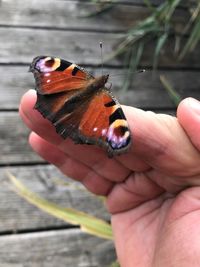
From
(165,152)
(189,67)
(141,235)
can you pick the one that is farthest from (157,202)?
(189,67)

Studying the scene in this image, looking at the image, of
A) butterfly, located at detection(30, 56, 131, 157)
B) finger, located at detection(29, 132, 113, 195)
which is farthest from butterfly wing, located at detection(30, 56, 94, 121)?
finger, located at detection(29, 132, 113, 195)

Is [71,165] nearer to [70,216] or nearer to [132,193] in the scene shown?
[132,193]

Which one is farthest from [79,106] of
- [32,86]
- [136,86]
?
[136,86]

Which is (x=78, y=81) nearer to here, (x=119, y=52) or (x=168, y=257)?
(x=168, y=257)

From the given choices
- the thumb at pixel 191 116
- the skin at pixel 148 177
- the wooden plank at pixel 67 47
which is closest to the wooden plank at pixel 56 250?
the skin at pixel 148 177

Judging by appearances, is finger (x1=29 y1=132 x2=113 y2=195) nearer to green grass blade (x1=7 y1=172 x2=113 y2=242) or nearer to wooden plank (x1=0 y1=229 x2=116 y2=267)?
green grass blade (x1=7 y1=172 x2=113 y2=242)
